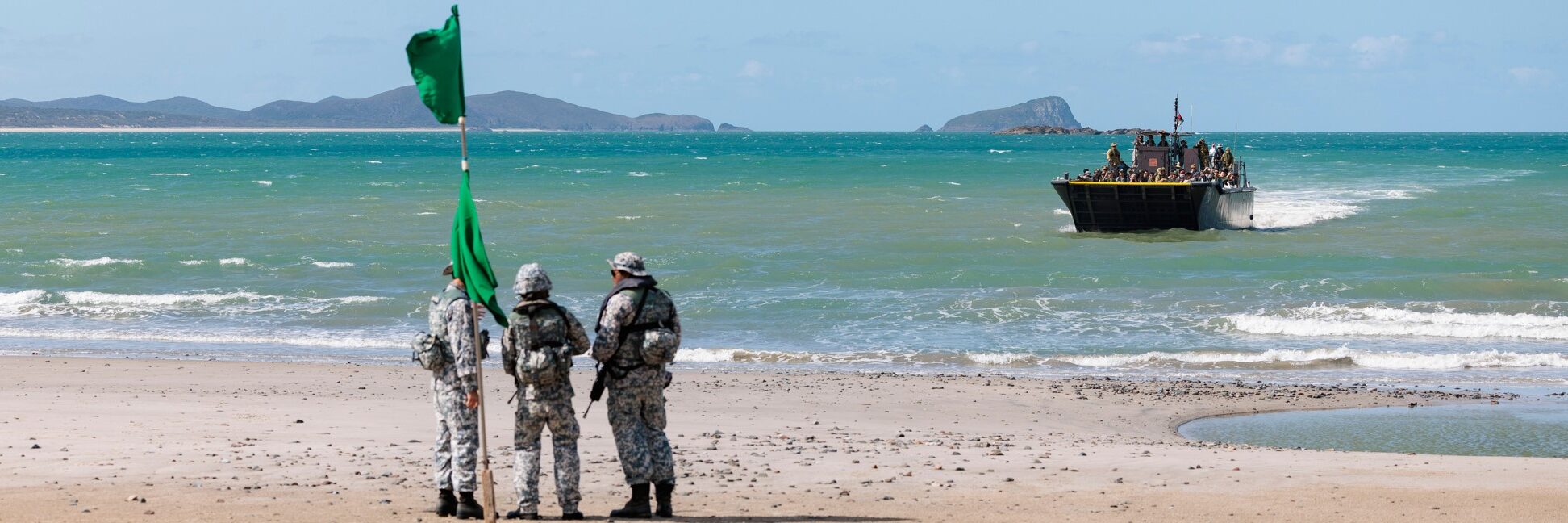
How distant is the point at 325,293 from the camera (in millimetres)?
23172

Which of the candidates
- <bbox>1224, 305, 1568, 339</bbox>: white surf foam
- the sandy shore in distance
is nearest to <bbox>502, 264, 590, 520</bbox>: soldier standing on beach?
the sandy shore in distance

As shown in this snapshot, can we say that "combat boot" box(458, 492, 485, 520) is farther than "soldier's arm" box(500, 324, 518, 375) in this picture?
Yes

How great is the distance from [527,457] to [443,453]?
1.50 feet

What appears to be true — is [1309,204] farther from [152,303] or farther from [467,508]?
[467,508]

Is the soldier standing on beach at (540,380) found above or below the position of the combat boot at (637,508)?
above

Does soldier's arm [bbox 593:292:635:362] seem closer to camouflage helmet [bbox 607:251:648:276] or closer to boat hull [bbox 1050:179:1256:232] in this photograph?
camouflage helmet [bbox 607:251:648:276]

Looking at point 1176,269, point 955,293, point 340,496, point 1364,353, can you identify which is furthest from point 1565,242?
point 340,496

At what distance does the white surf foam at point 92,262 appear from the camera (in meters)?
26.8

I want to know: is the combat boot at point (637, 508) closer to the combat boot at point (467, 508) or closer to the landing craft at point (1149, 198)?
the combat boot at point (467, 508)

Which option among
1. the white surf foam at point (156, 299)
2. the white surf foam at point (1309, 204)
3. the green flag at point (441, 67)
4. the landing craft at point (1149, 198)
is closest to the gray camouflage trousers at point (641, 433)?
the green flag at point (441, 67)

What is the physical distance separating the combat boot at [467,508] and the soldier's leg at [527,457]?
0.69 ft

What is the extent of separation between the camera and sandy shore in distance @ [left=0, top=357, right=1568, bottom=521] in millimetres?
8062

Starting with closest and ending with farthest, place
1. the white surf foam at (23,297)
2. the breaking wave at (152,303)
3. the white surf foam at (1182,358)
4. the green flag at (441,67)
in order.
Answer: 1. the green flag at (441,67)
2. the white surf foam at (1182,358)
3. the breaking wave at (152,303)
4. the white surf foam at (23,297)

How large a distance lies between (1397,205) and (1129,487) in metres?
42.7
